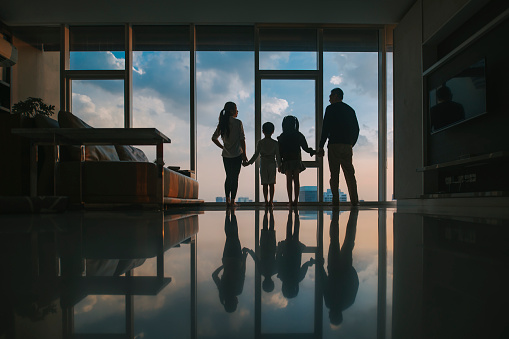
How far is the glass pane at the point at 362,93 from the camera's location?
23.9 feet

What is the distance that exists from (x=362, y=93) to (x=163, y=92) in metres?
3.97

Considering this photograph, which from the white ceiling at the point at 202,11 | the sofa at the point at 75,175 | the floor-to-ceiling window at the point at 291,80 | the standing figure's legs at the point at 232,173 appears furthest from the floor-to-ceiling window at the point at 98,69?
the sofa at the point at 75,175

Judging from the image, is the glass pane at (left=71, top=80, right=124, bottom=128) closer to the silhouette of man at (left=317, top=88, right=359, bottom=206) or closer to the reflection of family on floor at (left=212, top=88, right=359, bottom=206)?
the reflection of family on floor at (left=212, top=88, right=359, bottom=206)

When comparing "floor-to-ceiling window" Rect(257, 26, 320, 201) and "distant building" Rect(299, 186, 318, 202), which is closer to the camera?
"distant building" Rect(299, 186, 318, 202)

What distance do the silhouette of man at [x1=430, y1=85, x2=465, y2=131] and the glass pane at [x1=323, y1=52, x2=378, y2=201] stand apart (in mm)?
2008

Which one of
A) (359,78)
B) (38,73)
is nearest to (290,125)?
(359,78)

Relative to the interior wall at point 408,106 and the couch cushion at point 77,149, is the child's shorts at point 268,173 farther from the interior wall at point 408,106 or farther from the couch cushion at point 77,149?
the interior wall at point 408,106

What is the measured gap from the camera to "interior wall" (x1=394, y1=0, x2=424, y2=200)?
5957 millimetres

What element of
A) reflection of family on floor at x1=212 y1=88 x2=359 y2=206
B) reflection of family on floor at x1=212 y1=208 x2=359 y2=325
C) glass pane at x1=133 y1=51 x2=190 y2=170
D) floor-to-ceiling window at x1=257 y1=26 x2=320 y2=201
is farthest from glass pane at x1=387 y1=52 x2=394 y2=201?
reflection of family on floor at x1=212 y1=208 x2=359 y2=325

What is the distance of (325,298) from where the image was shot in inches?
12.3

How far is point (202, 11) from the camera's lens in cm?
673

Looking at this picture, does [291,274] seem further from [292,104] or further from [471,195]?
[292,104]

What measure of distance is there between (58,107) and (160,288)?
8.23 metres

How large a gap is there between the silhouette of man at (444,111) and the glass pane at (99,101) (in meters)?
5.61
